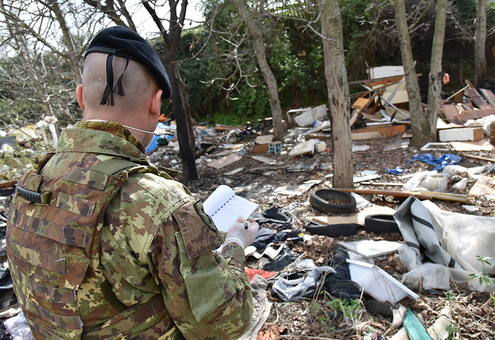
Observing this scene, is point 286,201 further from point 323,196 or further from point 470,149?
point 470,149

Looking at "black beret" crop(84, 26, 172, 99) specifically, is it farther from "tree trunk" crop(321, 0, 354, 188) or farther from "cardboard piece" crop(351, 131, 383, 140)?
"cardboard piece" crop(351, 131, 383, 140)

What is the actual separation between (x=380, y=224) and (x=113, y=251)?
311 centimetres

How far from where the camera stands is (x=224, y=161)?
8602mm

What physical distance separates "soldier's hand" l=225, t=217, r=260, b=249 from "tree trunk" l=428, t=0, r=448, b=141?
7298mm

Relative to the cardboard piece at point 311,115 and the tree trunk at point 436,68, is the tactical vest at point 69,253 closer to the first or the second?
the tree trunk at point 436,68

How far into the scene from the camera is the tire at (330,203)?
400 cm

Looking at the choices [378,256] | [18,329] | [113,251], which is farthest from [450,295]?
[18,329]

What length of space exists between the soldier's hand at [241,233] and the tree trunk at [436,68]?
23.9 feet

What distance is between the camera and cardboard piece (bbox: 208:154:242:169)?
8.41 meters

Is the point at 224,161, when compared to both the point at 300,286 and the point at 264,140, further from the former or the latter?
the point at 300,286

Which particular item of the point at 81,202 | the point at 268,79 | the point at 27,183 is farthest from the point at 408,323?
the point at 268,79

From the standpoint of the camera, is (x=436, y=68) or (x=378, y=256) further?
(x=436, y=68)

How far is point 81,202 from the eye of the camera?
0.93 m

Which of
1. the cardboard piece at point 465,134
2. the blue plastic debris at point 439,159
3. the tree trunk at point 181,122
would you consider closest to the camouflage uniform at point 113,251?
the tree trunk at point 181,122
